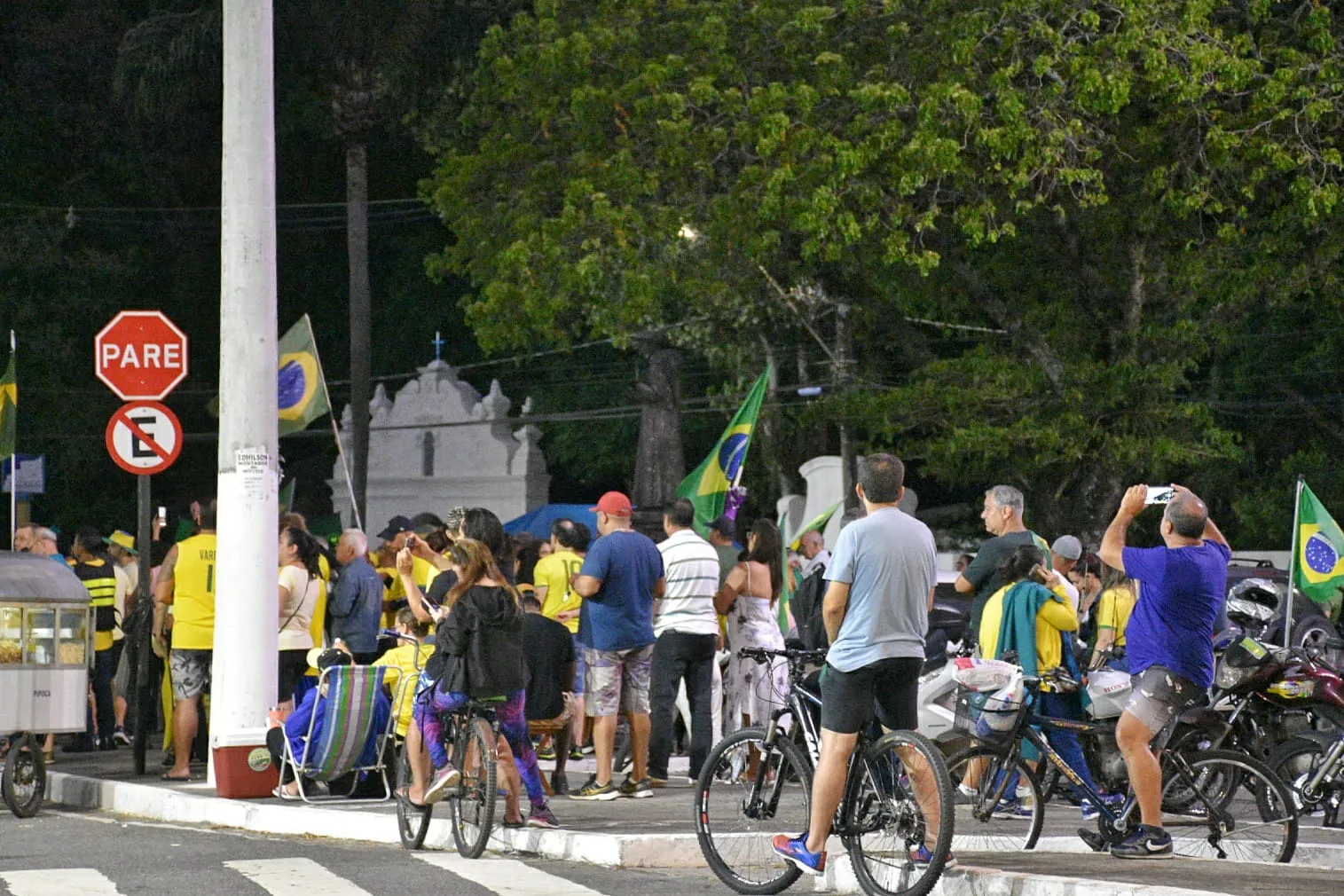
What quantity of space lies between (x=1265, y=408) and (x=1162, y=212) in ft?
46.4

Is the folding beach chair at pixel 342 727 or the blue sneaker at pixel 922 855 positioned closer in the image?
the blue sneaker at pixel 922 855

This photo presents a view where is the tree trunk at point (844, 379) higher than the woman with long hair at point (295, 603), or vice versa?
the tree trunk at point (844, 379)

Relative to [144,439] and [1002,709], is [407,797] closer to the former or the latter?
[1002,709]

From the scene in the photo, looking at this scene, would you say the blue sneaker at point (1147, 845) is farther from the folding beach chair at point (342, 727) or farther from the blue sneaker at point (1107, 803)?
the folding beach chair at point (342, 727)

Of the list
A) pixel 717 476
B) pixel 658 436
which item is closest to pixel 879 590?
pixel 717 476

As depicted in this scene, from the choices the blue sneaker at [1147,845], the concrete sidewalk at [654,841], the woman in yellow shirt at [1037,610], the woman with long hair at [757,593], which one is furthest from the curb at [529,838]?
the woman with long hair at [757,593]

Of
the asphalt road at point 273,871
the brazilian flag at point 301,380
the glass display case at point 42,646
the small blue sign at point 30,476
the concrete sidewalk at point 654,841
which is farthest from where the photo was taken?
the small blue sign at point 30,476

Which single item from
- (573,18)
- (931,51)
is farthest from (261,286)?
(573,18)

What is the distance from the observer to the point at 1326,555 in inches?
643

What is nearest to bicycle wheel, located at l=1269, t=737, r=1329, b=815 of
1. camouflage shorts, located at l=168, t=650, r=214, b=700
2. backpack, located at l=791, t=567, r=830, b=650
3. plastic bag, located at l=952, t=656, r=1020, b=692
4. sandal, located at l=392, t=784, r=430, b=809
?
plastic bag, located at l=952, t=656, r=1020, b=692

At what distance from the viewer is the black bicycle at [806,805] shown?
833cm

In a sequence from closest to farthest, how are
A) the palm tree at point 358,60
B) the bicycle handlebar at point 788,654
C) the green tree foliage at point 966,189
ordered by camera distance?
the bicycle handlebar at point 788,654, the green tree foliage at point 966,189, the palm tree at point 358,60

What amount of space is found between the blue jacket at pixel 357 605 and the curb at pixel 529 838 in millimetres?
1602

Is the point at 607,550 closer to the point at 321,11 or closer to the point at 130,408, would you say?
the point at 130,408
